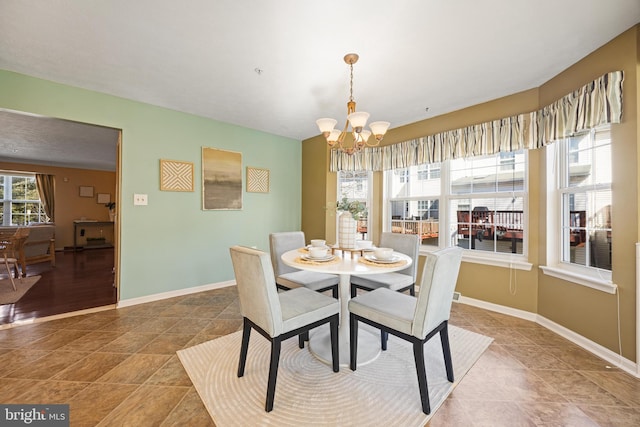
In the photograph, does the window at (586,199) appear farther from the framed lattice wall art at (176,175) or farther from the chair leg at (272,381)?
the framed lattice wall art at (176,175)

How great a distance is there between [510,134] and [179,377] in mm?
3749

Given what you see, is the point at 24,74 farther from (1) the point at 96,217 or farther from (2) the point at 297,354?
(1) the point at 96,217

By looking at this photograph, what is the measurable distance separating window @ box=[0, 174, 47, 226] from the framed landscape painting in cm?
686

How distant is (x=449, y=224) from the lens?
10.9 ft

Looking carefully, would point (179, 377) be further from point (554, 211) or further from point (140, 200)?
point (554, 211)

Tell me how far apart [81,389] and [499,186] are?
4.15m

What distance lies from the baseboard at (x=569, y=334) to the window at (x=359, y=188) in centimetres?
166

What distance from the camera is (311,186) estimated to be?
14.4 ft

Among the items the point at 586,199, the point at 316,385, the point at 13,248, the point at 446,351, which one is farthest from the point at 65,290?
the point at 586,199

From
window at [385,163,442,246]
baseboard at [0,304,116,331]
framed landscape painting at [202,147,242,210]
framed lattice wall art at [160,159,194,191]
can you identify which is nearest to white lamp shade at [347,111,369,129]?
window at [385,163,442,246]

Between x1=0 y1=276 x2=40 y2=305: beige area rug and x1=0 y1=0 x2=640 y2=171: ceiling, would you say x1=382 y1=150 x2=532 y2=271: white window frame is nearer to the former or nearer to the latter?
x1=0 y1=0 x2=640 y2=171: ceiling

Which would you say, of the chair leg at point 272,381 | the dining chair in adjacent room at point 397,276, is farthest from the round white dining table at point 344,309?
the chair leg at point 272,381

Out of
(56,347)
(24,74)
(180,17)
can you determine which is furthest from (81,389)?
(24,74)

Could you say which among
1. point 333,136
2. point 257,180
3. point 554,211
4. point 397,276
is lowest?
point 397,276
